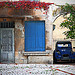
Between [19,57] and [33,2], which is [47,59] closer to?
[19,57]

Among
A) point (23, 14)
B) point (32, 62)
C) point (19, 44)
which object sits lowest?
point (32, 62)

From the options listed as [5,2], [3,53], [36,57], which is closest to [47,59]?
[36,57]

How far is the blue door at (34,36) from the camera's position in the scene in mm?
16125

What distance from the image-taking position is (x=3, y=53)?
1644 centimetres

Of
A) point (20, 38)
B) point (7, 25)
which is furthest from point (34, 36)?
point (7, 25)

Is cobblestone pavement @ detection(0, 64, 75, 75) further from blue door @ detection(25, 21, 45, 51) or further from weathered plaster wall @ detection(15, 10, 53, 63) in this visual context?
blue door @ detection(25, 21, 45, 51)

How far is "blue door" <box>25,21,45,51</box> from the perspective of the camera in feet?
52.9

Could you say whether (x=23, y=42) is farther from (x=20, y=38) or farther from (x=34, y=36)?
(x=34, y=36)

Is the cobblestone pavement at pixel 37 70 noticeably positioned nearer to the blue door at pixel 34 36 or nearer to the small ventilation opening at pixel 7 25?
the blue door at pixel 34 36

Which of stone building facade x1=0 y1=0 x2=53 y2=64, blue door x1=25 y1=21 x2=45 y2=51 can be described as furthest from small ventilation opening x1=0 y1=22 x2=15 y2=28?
blue door x1=25 y1=21 x2=45 y2=51

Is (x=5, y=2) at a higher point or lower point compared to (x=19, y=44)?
higher

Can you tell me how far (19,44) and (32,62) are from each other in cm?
150

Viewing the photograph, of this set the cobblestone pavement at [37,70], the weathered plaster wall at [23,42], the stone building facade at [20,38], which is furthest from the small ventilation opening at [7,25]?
the cobblestone pavement at [37,70]

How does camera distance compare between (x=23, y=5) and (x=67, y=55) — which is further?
(x=67, y=55)
